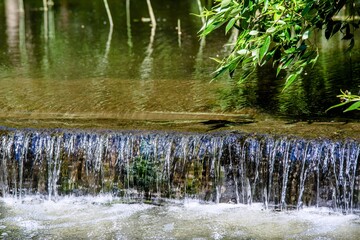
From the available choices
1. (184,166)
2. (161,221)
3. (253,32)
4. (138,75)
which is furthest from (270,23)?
(138,75)

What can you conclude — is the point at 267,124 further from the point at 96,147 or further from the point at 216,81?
the point at 216,81

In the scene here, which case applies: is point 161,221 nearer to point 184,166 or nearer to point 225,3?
point 184,166

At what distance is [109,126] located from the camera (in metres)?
7.95

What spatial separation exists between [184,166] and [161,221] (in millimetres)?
715

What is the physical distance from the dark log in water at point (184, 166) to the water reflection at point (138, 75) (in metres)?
0.95

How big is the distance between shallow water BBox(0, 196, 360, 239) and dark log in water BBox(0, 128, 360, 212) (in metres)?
0.12

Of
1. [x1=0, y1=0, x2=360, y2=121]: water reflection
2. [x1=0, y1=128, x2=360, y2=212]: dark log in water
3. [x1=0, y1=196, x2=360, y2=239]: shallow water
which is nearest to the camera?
[x1=0, y1=196, x2=360, y2=239]: shallow water

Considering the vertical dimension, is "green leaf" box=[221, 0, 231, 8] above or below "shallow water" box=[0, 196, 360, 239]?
above

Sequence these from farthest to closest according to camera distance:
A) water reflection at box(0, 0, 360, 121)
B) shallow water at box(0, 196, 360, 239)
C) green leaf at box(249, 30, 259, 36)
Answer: water reflection at box(0, 0, 360, 121) < shallow water at box(0, 196, 360, 239) < green leaf at box(249, 30, 259, 36)

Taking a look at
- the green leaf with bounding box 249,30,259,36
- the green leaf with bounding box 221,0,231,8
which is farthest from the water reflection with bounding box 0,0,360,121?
the green leaf with bounding box 221,0,231,8

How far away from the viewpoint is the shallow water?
6.75 meters

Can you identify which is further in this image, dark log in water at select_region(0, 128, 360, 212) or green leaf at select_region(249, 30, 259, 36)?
dark log in water at select_region(0, 128, 360, 212)

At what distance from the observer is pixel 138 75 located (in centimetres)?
1097

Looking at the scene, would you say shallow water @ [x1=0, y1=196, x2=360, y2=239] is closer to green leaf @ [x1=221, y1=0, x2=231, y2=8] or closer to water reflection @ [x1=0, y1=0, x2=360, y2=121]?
water reflection @ [x1=0, y1=0, x2=360, y2=121]
